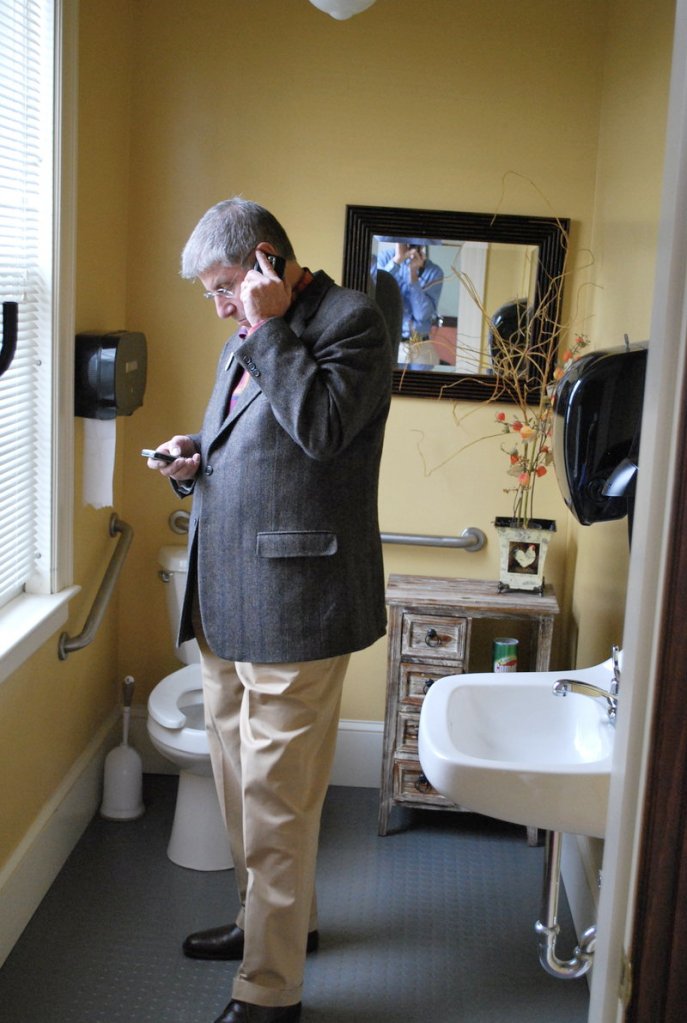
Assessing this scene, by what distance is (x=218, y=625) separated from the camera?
2221mm

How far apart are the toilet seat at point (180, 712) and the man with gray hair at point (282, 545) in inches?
18.8

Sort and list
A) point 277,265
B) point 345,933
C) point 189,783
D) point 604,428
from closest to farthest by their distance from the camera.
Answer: point 604,428 < point 277,265 < point 345,933 < point 189,783

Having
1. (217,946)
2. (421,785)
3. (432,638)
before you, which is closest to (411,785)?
(421,785)

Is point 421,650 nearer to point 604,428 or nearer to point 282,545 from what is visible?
point 282,545

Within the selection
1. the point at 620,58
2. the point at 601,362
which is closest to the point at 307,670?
the point at 601,362

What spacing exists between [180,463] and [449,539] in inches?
48.8

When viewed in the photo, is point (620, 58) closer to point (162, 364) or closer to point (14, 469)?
point (162, 364)

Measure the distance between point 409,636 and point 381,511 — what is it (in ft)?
1.48

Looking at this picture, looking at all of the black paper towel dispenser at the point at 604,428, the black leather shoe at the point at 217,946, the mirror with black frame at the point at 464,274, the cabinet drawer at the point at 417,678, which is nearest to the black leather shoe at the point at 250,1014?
the black leather shoe at the point at 217,946

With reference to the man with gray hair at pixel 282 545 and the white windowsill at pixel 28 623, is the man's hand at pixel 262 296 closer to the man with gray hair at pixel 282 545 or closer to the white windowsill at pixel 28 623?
the man with gray hair at pixel 282 545

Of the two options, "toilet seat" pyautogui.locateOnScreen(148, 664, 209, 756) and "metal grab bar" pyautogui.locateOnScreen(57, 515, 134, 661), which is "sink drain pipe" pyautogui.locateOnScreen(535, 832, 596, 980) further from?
"metal grab bar" pyautogui.locateOnScreen(57, 515, 134, 661)

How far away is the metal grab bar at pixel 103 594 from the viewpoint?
282 centimetres

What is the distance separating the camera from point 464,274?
10.5ft

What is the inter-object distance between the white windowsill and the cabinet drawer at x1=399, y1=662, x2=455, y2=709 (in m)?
0.91
